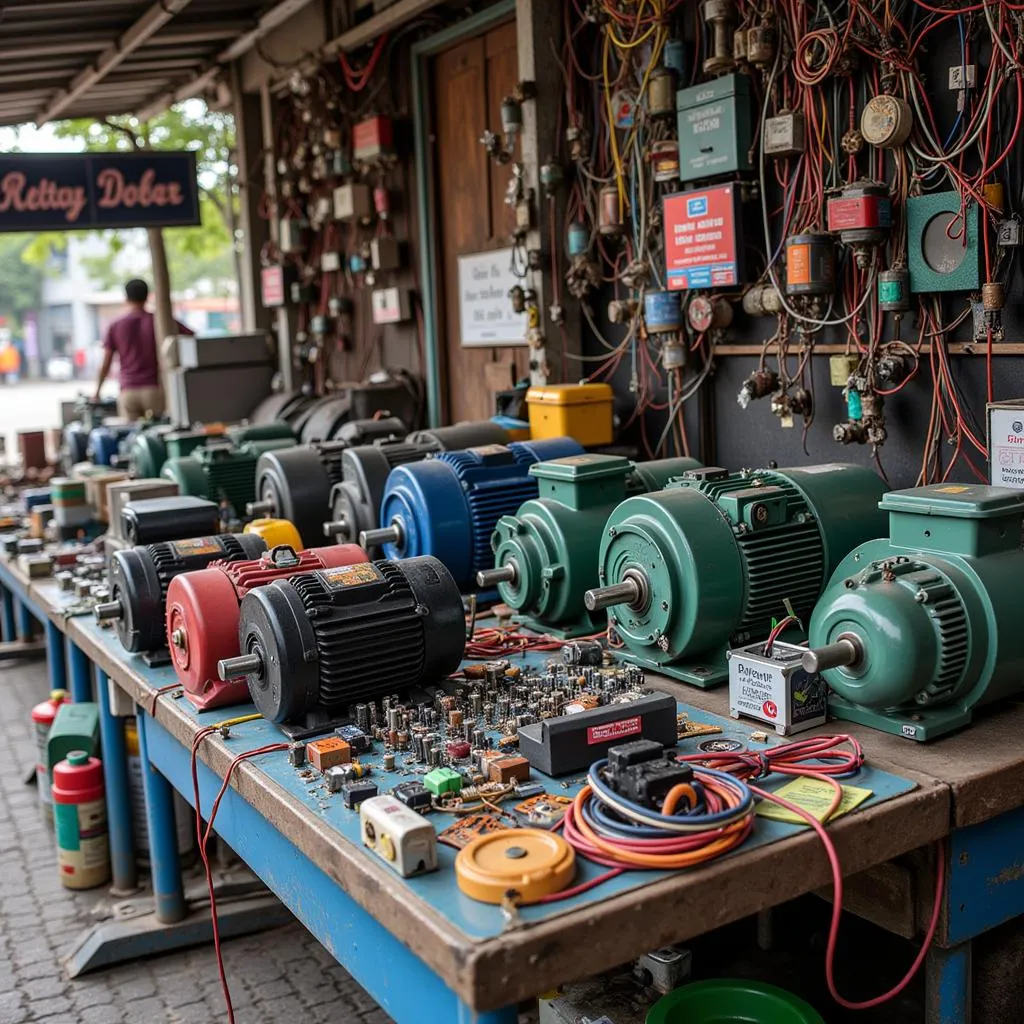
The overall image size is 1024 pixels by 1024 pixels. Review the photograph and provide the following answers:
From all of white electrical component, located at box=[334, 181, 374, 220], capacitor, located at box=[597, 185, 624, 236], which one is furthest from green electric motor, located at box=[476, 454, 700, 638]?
white electrical component, located at box=[334, 181, 374, 220]

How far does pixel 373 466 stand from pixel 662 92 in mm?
1347

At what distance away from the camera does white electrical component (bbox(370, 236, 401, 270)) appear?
5215mm

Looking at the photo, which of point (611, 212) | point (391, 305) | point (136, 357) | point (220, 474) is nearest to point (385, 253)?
point (391, 305)

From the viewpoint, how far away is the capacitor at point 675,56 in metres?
3.23

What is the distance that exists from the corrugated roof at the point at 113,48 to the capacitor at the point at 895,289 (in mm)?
3465

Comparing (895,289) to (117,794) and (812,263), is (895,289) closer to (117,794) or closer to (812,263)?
(812,263)

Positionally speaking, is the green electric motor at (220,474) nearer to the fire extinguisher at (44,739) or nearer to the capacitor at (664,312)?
the fire extinguisher at (44,739)

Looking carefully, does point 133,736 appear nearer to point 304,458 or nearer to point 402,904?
point 304,458

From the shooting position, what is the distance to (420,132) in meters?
4.95

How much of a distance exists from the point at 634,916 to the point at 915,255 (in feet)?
5.98

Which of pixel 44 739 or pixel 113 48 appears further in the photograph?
pixel 113 48

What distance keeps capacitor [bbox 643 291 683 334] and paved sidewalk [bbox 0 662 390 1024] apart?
76.6 inches

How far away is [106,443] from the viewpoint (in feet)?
18.0

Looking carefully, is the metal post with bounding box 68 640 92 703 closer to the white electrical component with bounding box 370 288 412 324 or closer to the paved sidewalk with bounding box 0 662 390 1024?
the paved sidewalk with bounding box 0 662 390 1024
